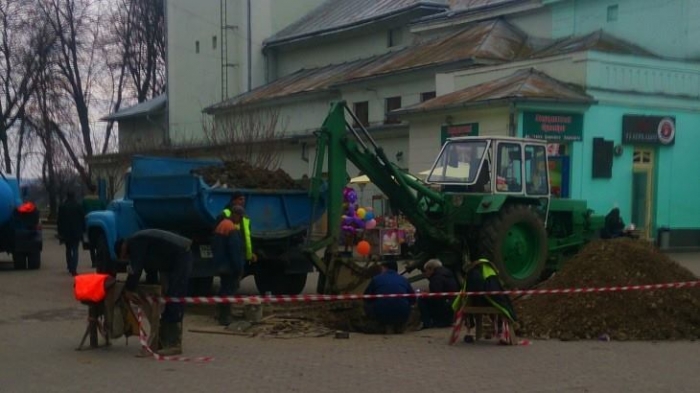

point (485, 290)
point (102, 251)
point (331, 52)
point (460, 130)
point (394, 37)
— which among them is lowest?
point (102, 251)

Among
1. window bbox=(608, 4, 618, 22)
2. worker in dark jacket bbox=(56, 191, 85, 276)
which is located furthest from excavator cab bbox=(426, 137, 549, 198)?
window bbox=(608, 4, 618, 22)

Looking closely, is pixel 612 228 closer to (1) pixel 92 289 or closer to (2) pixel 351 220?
(2) pixel 351 220

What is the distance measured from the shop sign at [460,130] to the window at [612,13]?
22.0 feet

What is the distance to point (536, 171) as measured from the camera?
17312mm

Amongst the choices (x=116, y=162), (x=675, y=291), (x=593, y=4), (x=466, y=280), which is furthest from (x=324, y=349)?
(x=116, y=162)

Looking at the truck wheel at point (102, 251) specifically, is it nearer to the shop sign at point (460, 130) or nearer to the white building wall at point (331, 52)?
the shop sign at point (460, 130)

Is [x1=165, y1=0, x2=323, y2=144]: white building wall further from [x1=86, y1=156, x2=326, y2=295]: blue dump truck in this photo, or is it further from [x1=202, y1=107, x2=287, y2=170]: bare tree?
[x1=86, y1=156, x2=326, y2=295]: blue dump truck

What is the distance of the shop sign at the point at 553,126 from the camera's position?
26406 mm

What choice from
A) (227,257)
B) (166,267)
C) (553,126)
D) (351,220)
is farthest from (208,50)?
(166,267)

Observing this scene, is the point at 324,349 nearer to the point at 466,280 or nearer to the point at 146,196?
the point at 466,280

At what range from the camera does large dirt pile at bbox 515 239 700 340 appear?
12.6 m

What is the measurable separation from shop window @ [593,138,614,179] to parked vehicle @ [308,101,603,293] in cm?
1035

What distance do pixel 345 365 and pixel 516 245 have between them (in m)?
6.63

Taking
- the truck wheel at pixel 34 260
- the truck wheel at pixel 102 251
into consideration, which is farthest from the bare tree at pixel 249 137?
the truck wheel at pixel 102 251
